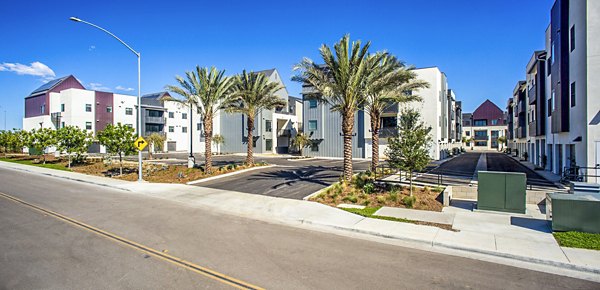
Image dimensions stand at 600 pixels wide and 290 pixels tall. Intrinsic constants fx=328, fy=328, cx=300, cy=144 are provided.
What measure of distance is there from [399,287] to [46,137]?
42152 mm

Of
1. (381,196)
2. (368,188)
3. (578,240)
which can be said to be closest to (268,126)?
(368,188)

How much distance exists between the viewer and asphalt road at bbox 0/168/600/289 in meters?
6.52

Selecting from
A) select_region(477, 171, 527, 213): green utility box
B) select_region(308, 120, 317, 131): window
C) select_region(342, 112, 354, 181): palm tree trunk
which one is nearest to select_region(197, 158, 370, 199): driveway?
select_region(342, 112, 354, 181): palm tree trunk

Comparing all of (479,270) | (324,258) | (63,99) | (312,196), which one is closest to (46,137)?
(63,99)

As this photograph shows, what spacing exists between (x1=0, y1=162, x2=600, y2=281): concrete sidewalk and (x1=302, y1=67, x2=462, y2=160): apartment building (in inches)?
953

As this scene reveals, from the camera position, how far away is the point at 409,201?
556 inches

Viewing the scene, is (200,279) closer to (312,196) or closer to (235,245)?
(235,245)

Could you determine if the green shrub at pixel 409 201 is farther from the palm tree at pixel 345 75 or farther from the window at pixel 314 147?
the window at pixel 314 147

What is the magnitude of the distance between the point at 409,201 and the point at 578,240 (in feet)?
19.3

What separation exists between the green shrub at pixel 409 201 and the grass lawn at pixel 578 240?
17.0 feet

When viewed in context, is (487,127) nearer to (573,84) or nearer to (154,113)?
(573,84)

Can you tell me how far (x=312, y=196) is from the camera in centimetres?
1633

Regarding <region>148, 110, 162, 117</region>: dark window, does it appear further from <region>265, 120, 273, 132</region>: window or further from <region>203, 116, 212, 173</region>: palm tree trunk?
<region>203, 116, 212, 173</region>: palm tree trunk

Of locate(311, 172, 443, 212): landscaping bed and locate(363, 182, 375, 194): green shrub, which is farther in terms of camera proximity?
locate(363, 182, 375, 194): green shrub
